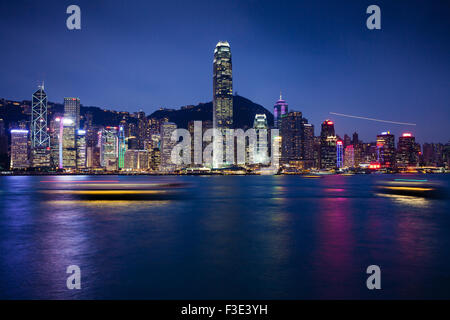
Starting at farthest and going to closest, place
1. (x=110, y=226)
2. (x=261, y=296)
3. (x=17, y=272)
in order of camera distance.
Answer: (x=110, y=226), (x=17, y=272), (x=261, y=296)

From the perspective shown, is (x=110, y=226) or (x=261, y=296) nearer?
(x=261, y=296)

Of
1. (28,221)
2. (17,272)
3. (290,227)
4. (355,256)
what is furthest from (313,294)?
(28,221)

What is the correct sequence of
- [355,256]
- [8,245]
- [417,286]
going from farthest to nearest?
[8,245]
[355,256]
[417,286]

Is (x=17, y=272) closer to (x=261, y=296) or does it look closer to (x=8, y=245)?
(x=8, y=245)

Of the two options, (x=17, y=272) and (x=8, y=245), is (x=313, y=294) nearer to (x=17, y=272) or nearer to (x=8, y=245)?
(x=17, y=272)

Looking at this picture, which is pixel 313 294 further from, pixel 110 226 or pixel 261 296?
pixel 110 226

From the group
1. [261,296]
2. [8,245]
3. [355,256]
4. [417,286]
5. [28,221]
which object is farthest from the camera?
[28,221]
